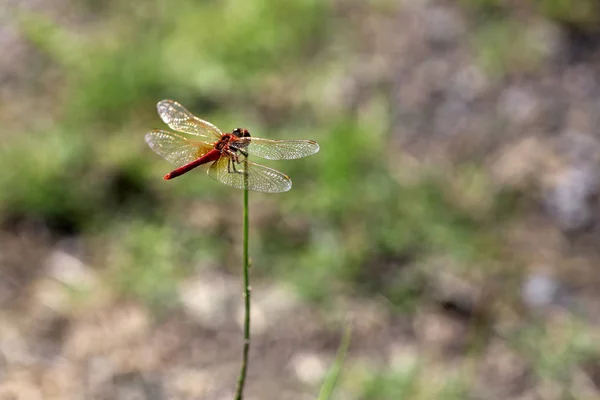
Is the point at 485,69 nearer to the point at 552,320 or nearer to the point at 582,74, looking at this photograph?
the point at 582,74

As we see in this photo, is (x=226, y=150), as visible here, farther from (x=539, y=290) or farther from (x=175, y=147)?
(x=539, y=290)

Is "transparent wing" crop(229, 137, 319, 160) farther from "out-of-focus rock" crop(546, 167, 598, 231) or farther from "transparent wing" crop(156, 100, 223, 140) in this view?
"out-of-focus rock" crop(546, 167, 598, 231)

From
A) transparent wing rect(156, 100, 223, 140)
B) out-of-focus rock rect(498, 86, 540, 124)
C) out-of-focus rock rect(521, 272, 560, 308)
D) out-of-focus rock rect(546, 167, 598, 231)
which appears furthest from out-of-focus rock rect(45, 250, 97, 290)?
out-of-focus rock rect(498, 86, 540, 124)

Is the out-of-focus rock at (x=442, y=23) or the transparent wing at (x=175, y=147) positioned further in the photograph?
the out-of-focus rock at (x=442, y=23)

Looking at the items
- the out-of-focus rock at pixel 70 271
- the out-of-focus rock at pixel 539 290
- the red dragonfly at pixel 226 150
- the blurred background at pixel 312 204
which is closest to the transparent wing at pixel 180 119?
the red dragonfly at pixel 226 150

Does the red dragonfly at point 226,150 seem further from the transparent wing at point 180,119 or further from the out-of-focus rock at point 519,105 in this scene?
the out-of-focus rock at point 519,105

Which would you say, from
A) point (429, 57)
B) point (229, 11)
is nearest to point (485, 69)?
point (429, 57)
